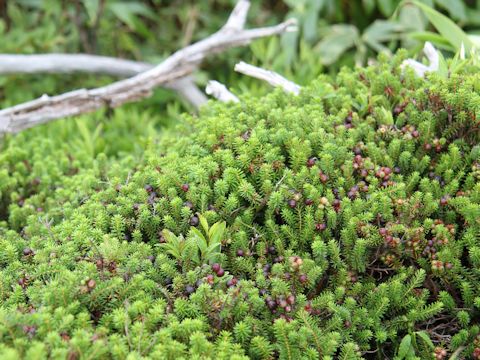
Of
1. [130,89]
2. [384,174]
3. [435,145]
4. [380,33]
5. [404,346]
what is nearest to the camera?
[404,346]

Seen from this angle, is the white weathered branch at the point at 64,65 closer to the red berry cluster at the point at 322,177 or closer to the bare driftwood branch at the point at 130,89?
the bare driftwood branch at the point at 130,89

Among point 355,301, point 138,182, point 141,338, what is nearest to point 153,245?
point 138,182

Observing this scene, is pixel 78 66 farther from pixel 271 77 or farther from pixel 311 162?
pixel 311 162

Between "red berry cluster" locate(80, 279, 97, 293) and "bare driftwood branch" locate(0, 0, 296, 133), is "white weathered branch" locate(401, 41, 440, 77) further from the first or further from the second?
"red berry cluster" locate(80, 279, 97, 293)

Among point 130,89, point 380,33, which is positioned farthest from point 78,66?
point 380,33

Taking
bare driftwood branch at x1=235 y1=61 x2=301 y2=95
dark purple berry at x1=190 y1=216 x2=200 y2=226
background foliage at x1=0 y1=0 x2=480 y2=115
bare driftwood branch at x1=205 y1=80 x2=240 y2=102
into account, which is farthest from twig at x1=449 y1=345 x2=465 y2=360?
background foliage at x1=0 y1=0 x2=480 y2=115

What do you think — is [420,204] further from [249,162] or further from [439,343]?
[249,162]
